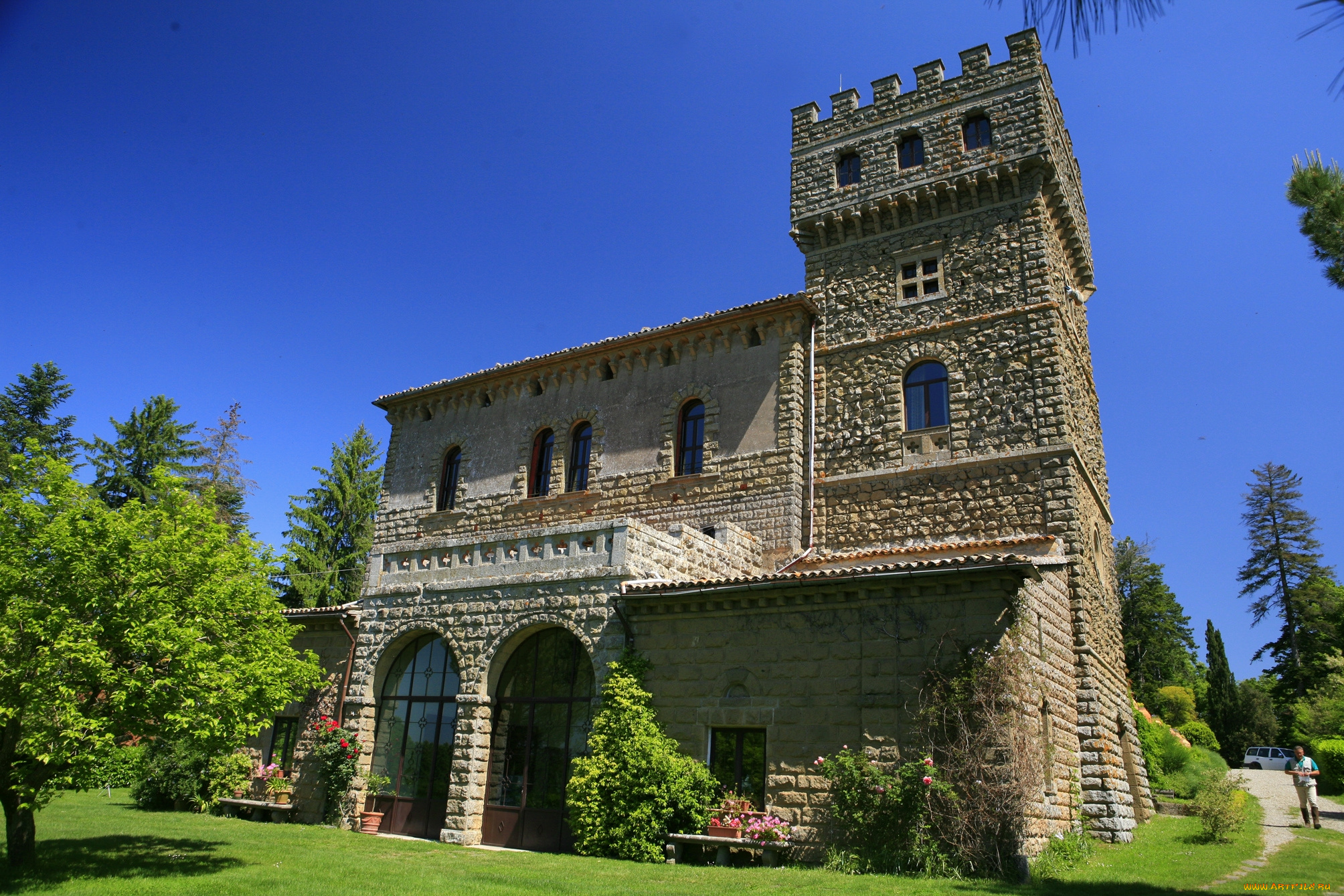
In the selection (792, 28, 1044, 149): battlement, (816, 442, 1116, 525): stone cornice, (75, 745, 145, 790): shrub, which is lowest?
(75, 745, 145, 790): shrub

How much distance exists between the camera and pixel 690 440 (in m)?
20.4

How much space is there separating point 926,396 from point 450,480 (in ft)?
43.9

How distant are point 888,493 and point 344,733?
12.2 meters

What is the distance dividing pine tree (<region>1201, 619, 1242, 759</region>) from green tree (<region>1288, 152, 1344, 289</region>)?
41247 millimetres

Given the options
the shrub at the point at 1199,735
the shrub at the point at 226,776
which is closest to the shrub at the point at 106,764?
the shrub at the point at 226,776

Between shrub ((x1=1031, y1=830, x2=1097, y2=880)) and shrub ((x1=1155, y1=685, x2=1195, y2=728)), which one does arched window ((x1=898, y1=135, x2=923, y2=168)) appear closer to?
shrub ((x1=1031, y1=830, x2=1097, y2=880))

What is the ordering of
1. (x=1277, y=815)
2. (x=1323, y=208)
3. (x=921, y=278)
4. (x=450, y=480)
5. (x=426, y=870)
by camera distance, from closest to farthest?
(x=1323, y=208), (x=426, y=870), (x=921, y=278), (x=1277, y=815), (x=450, y=480)

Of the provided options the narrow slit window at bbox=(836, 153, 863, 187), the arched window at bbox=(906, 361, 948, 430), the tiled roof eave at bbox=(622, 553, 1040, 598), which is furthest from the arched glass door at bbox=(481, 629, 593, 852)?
the narrow slit window at bbox=(836, 153, 863, 187)

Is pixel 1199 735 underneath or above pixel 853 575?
underneath

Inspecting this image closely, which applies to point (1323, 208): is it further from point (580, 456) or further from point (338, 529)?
point (338, 529)

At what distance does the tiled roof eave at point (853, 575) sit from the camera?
10859 millimetres

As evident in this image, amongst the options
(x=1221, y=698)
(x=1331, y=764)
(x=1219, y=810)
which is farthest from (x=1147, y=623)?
(x=1219, y=810)

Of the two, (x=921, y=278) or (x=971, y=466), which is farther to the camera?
(x=921, y=278)

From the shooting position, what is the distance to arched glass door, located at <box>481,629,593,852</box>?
1436cm
